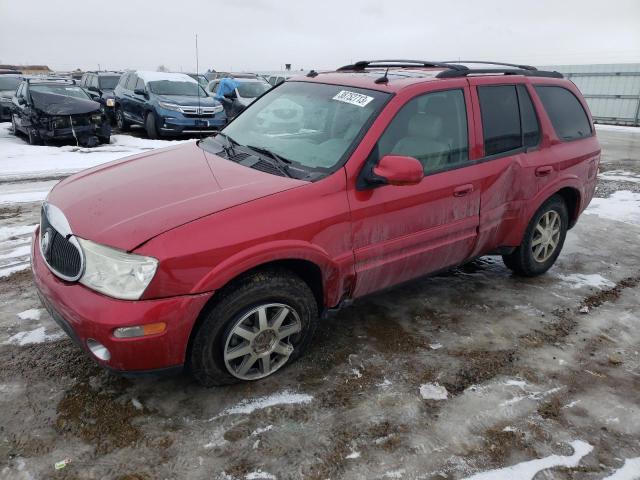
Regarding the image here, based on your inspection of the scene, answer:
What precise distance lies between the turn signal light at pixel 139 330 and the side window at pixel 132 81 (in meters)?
13.1

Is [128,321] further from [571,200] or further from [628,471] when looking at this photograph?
[571,200]

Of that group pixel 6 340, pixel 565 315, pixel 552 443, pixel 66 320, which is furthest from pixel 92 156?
pixel 552 443

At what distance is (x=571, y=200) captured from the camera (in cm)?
470

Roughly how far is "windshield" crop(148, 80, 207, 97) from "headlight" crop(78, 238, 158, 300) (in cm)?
1174

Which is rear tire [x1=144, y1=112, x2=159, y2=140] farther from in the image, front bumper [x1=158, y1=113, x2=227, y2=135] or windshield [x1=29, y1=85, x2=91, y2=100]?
windshield [x1=29, y1=85, x2=91, y2=100]

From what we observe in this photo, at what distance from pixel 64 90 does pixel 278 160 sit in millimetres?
11223

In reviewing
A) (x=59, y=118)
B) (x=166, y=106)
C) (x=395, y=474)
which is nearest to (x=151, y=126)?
(x=166, y=106)

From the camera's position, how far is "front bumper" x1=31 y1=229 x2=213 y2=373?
8.00 ft

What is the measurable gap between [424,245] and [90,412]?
2.28 m

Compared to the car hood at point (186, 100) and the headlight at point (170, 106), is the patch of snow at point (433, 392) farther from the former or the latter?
the car hood at point (186, 100)

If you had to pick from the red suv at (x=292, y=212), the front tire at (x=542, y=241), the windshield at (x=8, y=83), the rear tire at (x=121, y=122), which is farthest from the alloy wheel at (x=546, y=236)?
the windshield at (x=8, y=83)

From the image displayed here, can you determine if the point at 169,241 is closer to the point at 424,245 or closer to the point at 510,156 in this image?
the point at 424,245

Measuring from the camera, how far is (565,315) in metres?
4.00

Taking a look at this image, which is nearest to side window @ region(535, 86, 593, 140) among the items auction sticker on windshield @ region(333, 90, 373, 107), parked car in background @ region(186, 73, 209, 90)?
auction sticker on windshield @ region(333, 90, 373, 107)
